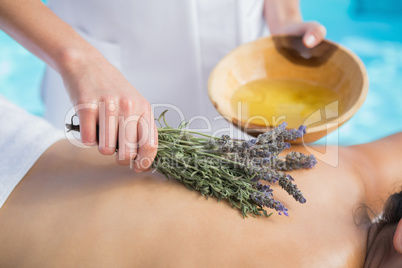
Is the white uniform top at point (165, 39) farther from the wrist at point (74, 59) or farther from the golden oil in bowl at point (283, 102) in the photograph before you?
the wrist at point (74, 59)

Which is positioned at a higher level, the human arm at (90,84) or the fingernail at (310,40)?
the fingernail at (310,40)

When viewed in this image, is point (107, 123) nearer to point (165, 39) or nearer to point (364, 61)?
Result: point (165, 39)

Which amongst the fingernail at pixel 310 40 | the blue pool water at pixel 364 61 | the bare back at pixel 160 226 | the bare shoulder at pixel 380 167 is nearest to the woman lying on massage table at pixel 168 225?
the bare back at pixel 160 226

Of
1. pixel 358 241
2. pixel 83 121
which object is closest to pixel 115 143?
pixel 83 121

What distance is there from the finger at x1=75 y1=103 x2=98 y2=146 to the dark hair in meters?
0.72

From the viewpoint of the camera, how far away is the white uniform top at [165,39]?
4.45 feet

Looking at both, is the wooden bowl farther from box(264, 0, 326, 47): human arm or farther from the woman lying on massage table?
the woman lying on massage table

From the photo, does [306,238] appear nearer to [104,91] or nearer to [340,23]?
[104,91]

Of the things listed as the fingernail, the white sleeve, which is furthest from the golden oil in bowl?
the white sleeve

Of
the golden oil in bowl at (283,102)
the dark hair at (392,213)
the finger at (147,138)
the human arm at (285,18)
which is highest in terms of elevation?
the human arm at (285,18)

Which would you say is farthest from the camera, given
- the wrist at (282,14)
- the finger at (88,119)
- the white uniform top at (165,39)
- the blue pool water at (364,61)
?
the blue pool water at (364,61)

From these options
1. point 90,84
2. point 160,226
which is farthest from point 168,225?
point 90,84

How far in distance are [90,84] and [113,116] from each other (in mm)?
100

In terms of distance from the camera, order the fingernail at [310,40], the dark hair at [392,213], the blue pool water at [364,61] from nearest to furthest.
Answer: the dark hair at [392,213]
the fingernail at [310,40]
the blue pool water at [364,61]
